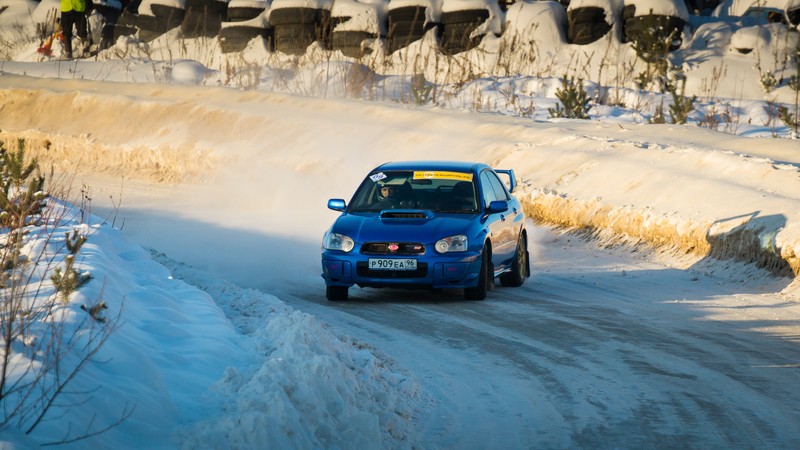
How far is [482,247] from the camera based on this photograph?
13492 mm

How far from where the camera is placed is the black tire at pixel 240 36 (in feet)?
137

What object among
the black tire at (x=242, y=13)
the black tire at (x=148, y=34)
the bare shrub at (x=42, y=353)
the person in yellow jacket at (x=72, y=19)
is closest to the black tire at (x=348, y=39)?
the black tire at (x=242, y=13)

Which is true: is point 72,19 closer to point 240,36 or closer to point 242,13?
point 240,36

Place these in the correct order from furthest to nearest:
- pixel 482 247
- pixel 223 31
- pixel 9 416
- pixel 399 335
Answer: pixel 223 31, pixel 482 247, pixel 399 335, pixel 9 416

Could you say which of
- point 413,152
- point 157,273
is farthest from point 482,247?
point 413,152

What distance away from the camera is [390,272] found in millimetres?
13320

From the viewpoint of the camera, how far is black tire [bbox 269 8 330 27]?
4050cm

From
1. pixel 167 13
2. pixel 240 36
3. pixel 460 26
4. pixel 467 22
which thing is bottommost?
pixel 240 36

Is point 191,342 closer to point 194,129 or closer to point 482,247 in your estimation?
point 482,247

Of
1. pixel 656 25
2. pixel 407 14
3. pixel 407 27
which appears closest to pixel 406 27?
pixel 407 27

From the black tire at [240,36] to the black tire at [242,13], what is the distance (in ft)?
2.85

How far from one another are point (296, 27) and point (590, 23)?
9219mm

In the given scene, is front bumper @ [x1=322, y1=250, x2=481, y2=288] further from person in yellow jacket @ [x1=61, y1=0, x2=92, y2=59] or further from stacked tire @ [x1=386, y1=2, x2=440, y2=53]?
person in yellow jacket @ [x1=61, y1=0, x2=92, y2=59]

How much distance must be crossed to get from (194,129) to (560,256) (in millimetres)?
14863
